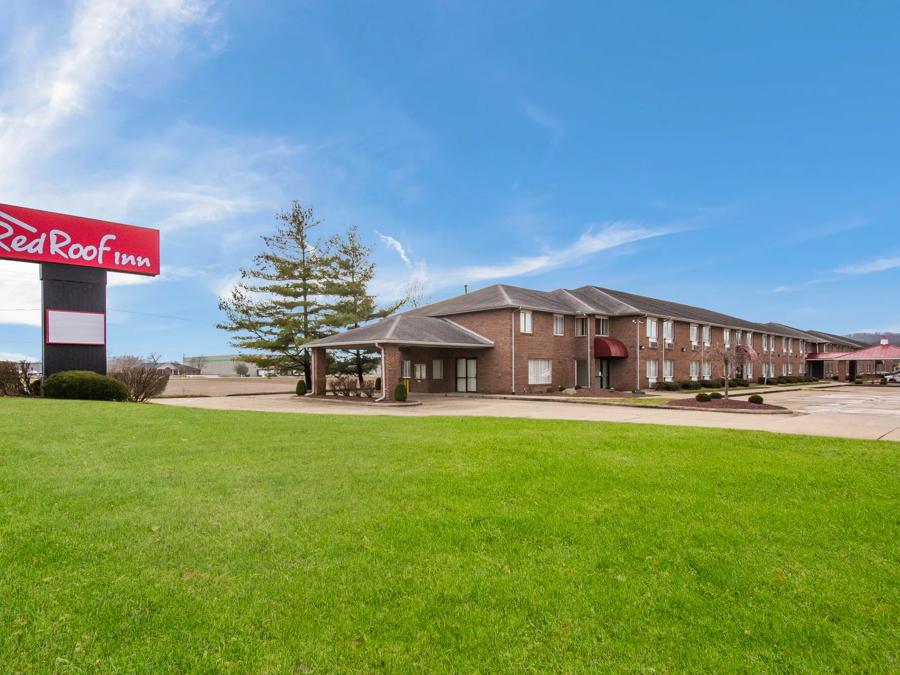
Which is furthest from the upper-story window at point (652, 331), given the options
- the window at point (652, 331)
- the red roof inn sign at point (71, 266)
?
the red roof inn sign at point (71, 266)

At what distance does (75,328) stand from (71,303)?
1072mm

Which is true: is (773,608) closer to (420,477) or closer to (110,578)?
(420,477)

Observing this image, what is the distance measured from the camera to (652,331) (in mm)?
36125

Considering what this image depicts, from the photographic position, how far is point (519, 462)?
7.80 meters

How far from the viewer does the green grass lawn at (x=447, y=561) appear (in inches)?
135

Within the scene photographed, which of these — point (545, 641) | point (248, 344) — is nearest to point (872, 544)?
point (545, 641)

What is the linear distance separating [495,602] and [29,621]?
3.33m

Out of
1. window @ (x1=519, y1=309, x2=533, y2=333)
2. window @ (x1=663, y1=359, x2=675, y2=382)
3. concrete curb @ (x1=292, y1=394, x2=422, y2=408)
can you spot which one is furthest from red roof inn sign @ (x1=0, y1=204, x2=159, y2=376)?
window @ (x1=663, y1=359, x2=675, y2=382)

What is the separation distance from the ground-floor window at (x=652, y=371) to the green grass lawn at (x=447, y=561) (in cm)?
2788

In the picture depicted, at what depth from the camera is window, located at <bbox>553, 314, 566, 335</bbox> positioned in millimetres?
33344

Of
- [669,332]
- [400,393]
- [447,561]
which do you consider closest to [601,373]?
[669,332]

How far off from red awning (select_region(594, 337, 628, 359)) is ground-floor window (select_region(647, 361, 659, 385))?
2.52m

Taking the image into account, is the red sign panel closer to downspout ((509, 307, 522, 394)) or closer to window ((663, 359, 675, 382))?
downspout ((509, 307, 522, 394))

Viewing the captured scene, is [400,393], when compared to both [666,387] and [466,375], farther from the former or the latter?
[666,387]
